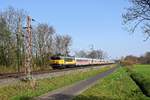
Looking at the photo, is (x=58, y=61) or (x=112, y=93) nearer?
(x=112, y=93)

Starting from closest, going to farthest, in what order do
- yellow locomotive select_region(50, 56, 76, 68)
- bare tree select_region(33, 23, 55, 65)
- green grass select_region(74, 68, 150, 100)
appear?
green grass select_region(74, 68, 150, 100) < yellow locomotive select_region(50, 56, 76, 68) < bare tree select_region(33, 23, 55, 65)

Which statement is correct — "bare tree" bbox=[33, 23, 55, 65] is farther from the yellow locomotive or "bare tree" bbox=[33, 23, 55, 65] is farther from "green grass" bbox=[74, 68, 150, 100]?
"green grass" bbox=[74, 68, 150, 100]

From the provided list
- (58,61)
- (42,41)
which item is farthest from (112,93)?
(42,41)

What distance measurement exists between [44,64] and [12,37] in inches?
491

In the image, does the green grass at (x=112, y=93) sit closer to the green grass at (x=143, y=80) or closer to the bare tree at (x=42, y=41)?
the green grass at (x=143, y=80)

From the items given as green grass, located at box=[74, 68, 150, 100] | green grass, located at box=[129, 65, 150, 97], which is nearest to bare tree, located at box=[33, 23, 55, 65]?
green grass, located at box=[129, 65, 150, 97]

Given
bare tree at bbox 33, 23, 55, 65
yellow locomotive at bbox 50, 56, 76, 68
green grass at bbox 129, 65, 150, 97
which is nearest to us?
green grass at bbox 129, 65, 150, 97

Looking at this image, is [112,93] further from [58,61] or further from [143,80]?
[58,61]

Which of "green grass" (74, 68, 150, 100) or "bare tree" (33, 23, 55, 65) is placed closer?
"green grass" (74, 68, 150, 100)

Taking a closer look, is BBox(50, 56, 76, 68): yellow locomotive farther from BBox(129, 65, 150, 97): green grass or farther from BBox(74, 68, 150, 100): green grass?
BBox(74, 68, 150, 100): green grass

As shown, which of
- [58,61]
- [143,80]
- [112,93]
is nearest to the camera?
[112,93]

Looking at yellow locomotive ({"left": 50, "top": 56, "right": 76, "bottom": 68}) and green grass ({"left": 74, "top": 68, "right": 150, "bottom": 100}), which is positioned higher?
yellow locomotive ({"left": 50, "top": 56, "right": 76, "bottom": 68})

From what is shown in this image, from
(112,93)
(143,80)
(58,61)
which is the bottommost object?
(112,93)

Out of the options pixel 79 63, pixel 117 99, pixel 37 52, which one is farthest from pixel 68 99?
pixel 79 63
